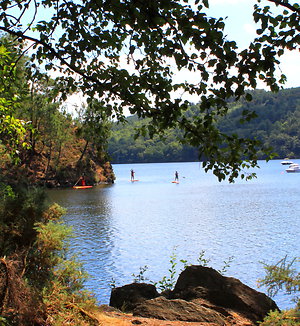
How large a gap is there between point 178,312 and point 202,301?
1.28 metres

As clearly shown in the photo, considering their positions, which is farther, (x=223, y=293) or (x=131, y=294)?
(x=131, y=294)

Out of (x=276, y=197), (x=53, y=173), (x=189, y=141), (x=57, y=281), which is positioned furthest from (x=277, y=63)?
(x=53, y=173)

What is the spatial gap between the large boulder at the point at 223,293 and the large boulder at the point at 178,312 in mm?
961

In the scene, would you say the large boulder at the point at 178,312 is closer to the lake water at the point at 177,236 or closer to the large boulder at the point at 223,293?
the large boulder at the point at 223,293

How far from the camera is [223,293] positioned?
9.10m

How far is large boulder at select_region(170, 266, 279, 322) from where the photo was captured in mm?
8882

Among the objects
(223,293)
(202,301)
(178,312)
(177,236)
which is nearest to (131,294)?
(202,301)

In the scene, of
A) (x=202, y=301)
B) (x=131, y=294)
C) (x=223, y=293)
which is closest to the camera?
(x=202, y=301)

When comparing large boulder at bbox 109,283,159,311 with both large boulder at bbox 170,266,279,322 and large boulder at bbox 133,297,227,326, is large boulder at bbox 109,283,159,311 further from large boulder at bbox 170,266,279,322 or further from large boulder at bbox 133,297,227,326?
large boulder at bbox 133,297,227,326

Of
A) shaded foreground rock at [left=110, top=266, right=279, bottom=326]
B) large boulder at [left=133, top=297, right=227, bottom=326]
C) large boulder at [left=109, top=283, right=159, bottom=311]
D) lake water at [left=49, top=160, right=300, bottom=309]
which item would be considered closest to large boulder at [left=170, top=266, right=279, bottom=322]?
shaded foreground rock at [left=110, top=266, right=279, bottom=326]

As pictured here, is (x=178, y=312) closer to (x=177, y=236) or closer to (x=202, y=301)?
(x=202, y=301)

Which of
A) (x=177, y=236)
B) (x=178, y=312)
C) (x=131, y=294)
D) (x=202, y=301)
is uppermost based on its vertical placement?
(x=178, y=312)

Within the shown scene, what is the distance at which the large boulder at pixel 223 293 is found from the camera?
8.88 meters

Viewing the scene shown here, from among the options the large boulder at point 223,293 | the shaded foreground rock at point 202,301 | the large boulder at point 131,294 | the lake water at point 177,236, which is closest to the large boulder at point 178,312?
the shaded foreground rock at point 202,301
